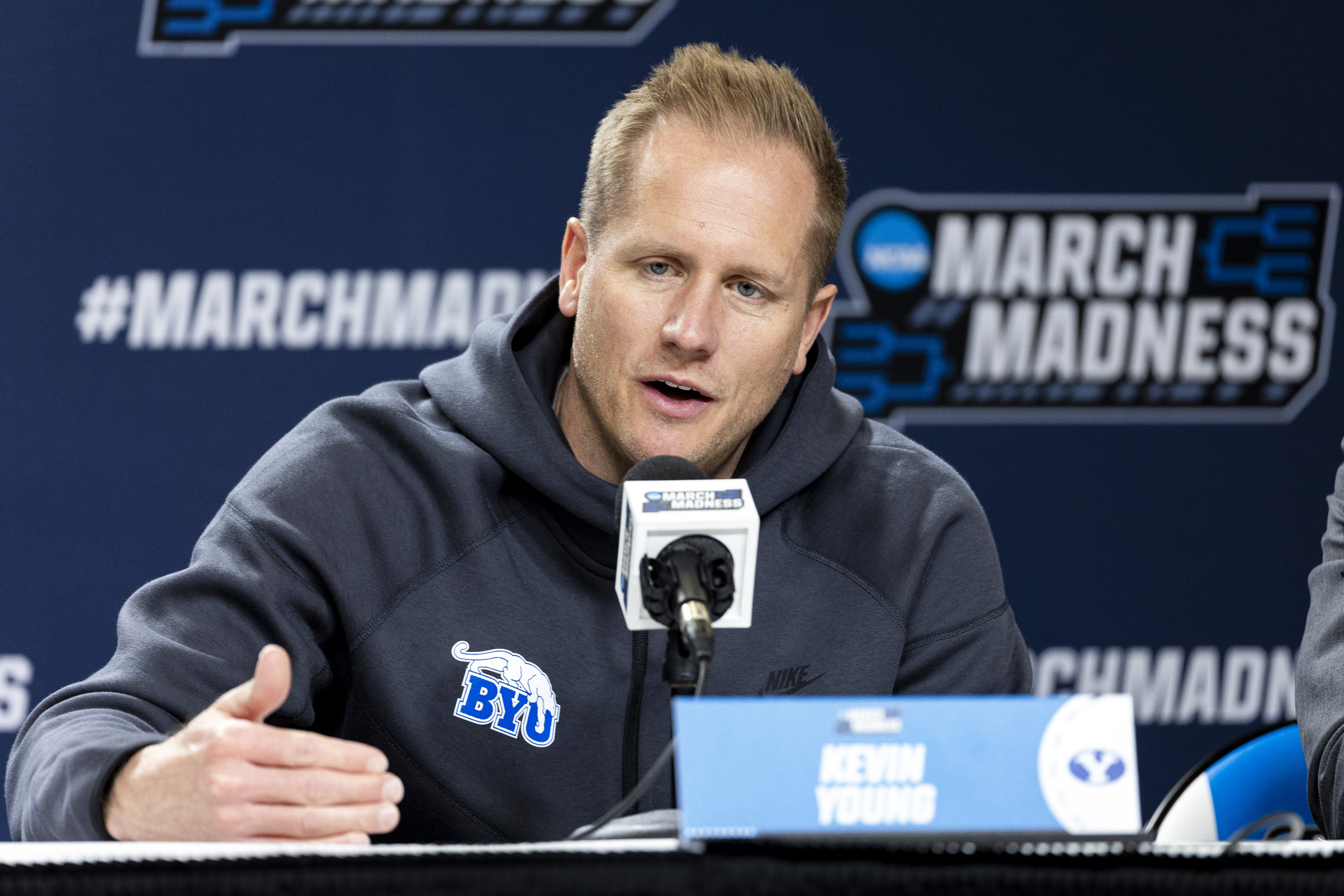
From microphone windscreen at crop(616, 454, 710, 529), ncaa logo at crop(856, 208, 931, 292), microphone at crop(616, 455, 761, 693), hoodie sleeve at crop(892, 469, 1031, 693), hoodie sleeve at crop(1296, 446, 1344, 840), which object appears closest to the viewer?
microphone at crop(616, 455, 761, 693)

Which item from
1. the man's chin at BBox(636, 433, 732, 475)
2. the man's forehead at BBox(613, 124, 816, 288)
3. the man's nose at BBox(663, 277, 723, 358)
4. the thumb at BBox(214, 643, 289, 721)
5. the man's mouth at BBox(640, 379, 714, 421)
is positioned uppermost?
the man's forehead at BBox(613, 124, 816, 288)

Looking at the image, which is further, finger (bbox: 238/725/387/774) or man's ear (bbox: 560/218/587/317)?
man's ear (bbox: 560/218/587/317)

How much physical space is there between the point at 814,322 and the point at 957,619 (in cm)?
41

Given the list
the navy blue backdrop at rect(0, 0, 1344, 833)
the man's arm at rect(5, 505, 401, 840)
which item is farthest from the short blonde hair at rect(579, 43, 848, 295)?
the navy blue backdrop at rect(0, 0, 1344, 833)

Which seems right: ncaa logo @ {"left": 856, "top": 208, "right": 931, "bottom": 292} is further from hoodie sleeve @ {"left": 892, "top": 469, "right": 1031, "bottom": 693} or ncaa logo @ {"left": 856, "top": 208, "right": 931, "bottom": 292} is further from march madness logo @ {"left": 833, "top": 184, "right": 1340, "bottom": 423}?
hoodie sleeve @ {"left": 892, "top": 469, "right": 1031, "bottom": 693}

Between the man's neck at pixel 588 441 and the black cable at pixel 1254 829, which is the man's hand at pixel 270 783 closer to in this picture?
the black cable at pixel 1254 829

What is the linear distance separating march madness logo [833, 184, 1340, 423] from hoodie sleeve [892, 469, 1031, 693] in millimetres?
1417

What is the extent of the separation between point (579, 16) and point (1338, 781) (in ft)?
7.22

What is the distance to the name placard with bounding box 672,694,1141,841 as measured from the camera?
749 millimetres

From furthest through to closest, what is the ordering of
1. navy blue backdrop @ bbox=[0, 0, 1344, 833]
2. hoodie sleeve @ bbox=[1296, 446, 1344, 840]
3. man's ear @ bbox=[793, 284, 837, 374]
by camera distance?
navy blue backdrop @ bbox=[0, 0, 1344, 833] → man's ear @ bbox=[793, 284, 837, 374] → hoodie sleeve @ bbox=[1296, 446, 1344, 840]

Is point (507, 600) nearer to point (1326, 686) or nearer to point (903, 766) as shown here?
point (903, 766)

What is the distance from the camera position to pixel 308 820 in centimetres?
90

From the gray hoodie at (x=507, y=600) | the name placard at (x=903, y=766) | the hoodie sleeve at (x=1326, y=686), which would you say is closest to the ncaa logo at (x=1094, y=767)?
the name placard at (x=903, y=766)

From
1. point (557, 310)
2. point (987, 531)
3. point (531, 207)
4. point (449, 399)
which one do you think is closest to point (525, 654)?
point (449, 399)
